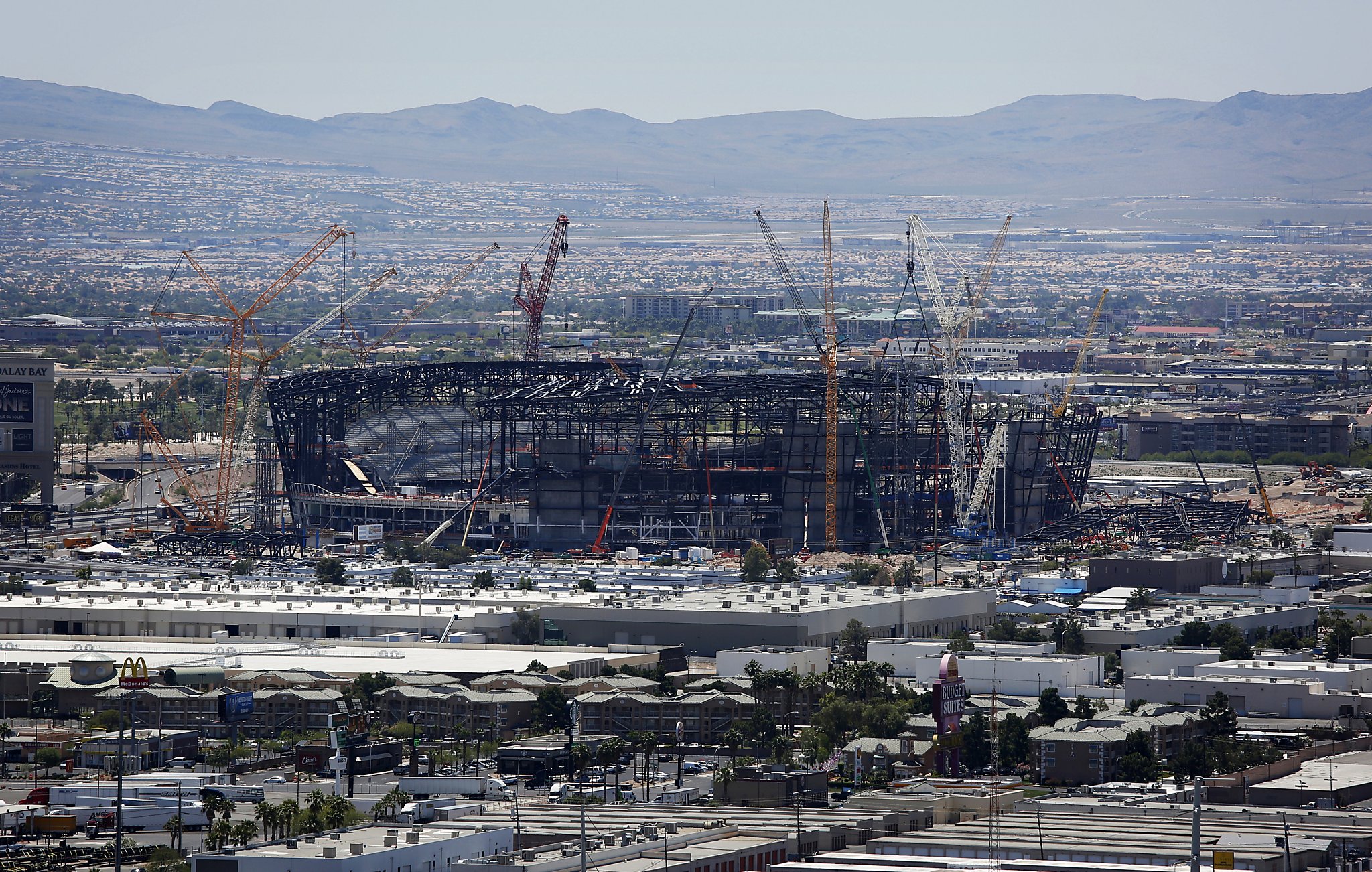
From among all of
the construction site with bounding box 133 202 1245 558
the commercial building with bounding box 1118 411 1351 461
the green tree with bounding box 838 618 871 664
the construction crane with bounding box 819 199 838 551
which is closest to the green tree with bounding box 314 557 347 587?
the construction site with bounding box 133 202 1245 558

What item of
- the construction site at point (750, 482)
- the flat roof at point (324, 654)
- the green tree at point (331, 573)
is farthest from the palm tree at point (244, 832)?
the construction site at point (750, 482)

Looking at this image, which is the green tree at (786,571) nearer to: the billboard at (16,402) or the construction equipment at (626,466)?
the construction equipment at (626,466)

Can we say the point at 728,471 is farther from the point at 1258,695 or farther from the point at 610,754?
the point at 610,754

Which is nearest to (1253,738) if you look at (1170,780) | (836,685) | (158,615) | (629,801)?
(1170,780)

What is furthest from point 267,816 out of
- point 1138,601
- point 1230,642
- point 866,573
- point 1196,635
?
point 866,573

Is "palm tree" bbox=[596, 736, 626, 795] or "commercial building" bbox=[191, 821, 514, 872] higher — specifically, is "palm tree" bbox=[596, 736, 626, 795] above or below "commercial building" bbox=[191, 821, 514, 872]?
below

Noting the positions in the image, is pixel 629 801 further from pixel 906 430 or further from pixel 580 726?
pixel 906 430

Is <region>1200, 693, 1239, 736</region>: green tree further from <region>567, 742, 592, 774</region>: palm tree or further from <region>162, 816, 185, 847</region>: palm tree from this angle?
<region>162, 816, 185, 847</region>: palm tree
